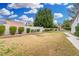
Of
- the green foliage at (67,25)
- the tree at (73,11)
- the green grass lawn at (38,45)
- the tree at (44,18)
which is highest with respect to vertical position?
the tree at (73,11)

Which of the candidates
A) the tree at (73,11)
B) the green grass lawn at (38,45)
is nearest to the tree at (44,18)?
the green grass lawn at (38,45)

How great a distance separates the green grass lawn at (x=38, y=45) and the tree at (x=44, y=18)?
0.17 meters

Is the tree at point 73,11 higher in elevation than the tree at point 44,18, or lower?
higher

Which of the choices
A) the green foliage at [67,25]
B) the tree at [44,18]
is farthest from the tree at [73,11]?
the tree at [44,18]

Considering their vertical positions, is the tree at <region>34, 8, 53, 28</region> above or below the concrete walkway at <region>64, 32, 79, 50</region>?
above

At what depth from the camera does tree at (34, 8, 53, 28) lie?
4930 millimetres

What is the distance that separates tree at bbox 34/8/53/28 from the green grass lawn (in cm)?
17

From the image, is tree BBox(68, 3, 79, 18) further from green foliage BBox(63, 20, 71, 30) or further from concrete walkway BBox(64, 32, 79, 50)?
concrete walkway BBox(64, 32, 79, 50)

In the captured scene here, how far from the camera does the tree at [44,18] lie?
16.2 ft

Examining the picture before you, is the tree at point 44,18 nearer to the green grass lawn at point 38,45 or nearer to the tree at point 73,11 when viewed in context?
the green grass lawn at point 38,45

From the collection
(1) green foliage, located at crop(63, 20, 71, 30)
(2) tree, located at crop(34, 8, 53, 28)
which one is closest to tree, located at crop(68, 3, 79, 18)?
(1) green foliage, located at crop(63, 20, 71, 30)

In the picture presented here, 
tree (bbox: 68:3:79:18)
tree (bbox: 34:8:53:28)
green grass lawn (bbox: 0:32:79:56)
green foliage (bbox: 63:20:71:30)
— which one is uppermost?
tree (bbox: 68:3:79:18)

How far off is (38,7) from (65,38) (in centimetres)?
71

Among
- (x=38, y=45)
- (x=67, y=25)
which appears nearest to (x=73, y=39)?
(x=67, y=25)
